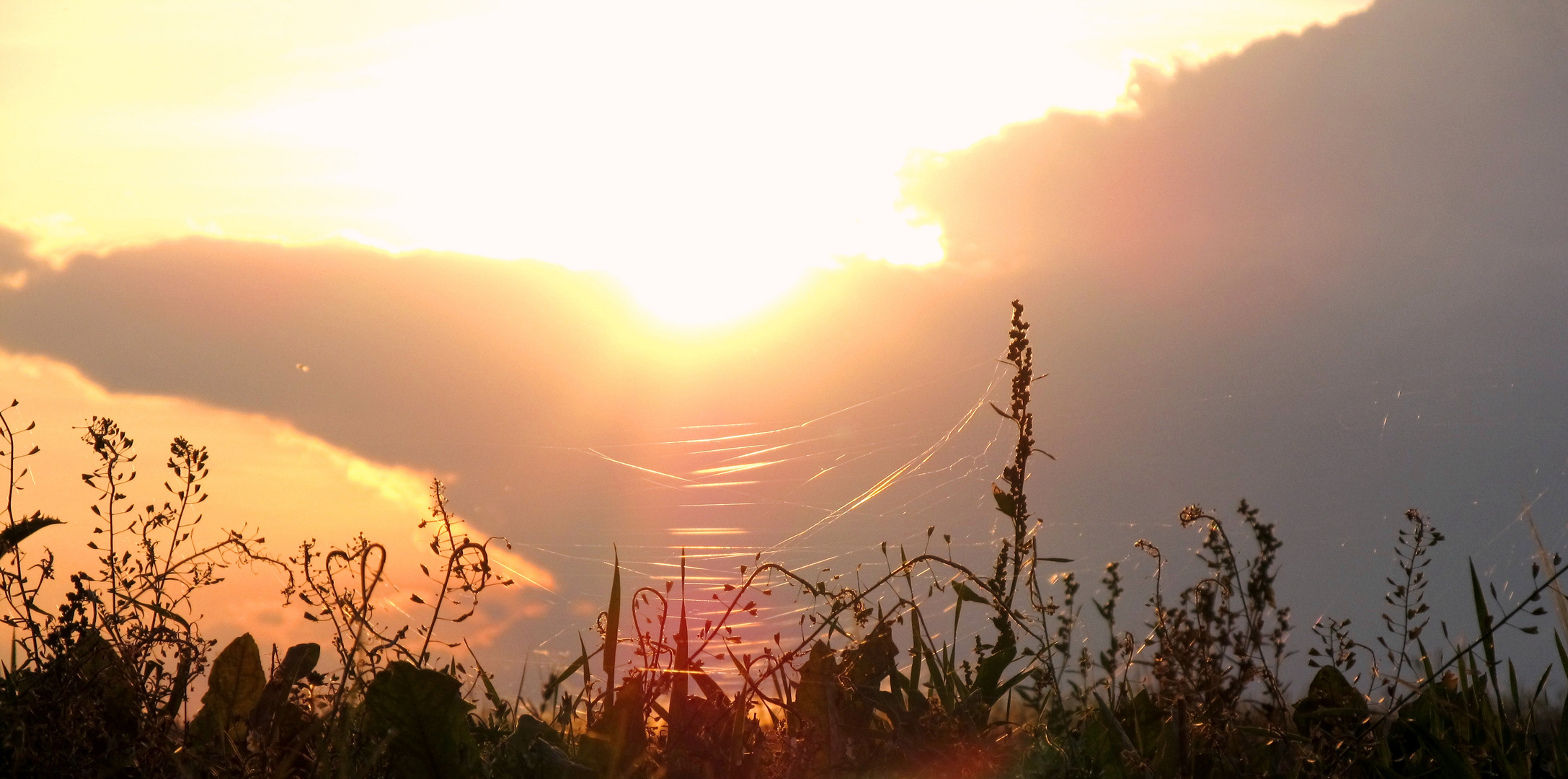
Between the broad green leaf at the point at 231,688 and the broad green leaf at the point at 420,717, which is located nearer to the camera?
the broad green leaf at the point at 420,717

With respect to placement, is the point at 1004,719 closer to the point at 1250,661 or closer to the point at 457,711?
the point at 1250,661

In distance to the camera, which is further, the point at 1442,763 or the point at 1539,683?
the point at 1539,683

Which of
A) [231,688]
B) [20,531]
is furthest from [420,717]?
[20,531]

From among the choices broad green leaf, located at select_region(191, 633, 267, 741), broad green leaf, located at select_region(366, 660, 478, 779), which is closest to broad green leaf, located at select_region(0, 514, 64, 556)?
broad green leaf, located at select_region(191, 633, 267, 741)

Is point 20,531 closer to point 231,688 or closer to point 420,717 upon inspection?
point 231,688

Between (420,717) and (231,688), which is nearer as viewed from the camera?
(420,717)

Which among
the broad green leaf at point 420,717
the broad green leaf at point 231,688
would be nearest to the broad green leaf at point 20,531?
the broad green leaf at point 231,688

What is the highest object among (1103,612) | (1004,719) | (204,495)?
(204,495)

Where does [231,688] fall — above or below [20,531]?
below

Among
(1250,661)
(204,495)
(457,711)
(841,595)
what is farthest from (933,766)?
(204,495)

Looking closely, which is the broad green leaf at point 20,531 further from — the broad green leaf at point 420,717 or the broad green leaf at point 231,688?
the broad green leaf at point 420,717

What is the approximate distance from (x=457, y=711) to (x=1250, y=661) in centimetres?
180

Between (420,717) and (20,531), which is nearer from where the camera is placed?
(420,717)

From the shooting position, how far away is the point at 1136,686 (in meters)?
3.35
